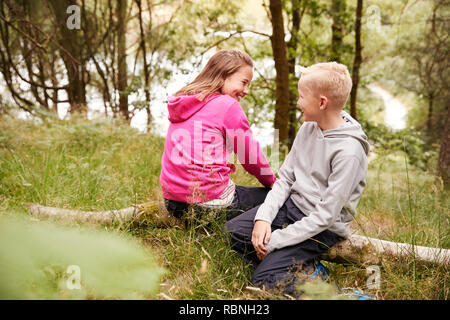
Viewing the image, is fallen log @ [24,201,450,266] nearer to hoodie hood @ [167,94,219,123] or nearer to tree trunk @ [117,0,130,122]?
hoodie hood @ [167,94,219,123]

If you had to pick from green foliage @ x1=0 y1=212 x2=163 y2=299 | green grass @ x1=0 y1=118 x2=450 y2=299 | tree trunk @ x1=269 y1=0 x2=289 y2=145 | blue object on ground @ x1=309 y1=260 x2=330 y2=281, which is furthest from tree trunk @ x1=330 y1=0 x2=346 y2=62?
green foliage @ x1=0 y1=212 x2=163 y2=299

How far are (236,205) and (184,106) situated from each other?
78cm

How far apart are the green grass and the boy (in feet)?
0.41

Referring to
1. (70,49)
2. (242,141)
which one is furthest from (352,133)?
(70,49)

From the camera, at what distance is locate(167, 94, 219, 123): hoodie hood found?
7.63 ft

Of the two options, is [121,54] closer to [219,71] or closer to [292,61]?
[292,61]

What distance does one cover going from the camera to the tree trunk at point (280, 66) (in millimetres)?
4887

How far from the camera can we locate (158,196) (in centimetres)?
294

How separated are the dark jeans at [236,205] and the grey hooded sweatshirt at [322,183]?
380 millimetres

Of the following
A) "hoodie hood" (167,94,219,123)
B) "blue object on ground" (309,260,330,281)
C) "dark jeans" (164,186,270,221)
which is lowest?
"blue object on ground" (309,260,330,281)

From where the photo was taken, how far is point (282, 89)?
5281mm
